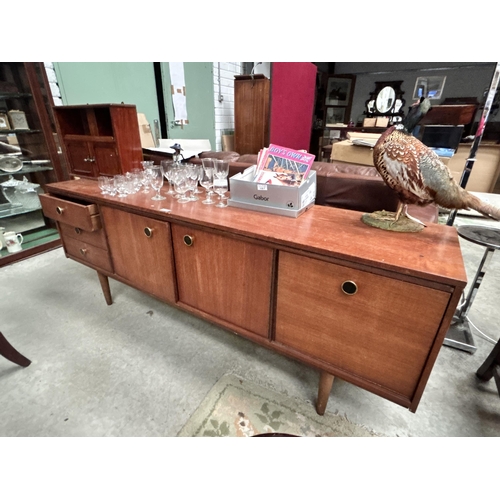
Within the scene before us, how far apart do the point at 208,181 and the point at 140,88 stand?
7.92ft

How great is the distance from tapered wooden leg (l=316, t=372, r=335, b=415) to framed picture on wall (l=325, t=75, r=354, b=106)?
6.20 meters

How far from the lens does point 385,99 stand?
18.4ft

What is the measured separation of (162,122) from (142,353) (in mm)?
2957

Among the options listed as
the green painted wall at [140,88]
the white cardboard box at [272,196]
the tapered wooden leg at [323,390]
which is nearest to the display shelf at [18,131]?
the green painted wall at [140,88]

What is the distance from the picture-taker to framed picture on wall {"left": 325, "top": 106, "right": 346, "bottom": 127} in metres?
5.89

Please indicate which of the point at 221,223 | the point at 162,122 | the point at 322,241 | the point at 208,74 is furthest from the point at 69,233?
the point at 208,74

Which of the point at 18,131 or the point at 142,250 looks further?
the point at 18,131

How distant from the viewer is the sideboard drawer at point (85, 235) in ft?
4.32

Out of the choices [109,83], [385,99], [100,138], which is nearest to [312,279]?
[100,138]

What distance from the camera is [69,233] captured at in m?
1.46

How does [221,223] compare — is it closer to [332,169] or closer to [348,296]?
[348,296]

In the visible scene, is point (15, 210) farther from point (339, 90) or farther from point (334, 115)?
point (339, 90)

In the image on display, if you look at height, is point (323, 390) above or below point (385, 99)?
below

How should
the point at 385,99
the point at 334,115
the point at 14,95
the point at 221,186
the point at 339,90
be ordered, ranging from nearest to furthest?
the point at 221,186 → the point at 14,95 → the point at 385,99 → the point at 339,90 → the point at 334,115
